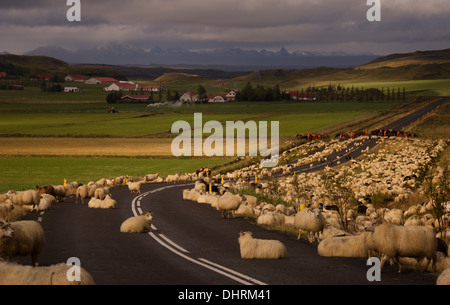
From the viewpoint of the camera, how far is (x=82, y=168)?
66.6 meters

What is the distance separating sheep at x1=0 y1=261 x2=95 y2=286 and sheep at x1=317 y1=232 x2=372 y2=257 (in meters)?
8.51

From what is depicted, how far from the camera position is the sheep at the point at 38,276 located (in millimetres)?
11008

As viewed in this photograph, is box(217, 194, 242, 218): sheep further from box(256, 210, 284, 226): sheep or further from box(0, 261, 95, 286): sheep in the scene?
box(0, 261, 95, 286): sheep

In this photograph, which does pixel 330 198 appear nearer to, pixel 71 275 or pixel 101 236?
pixel 101 236

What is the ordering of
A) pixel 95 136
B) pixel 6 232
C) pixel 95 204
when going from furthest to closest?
pixel 95 136
pixel 95 204
pixel 6 232

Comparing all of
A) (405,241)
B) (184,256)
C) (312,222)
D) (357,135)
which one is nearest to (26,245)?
(184,256)

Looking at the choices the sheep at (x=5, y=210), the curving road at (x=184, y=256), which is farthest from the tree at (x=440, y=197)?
the sheep at (x=5, y=210)

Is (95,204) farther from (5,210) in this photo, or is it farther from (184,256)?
(184,256)

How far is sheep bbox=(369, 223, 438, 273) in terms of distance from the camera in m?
15.4

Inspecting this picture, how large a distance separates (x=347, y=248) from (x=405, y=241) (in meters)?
2.58

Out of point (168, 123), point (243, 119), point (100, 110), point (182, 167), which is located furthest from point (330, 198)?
point (100, 110)

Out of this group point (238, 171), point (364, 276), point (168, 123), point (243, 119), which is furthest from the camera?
point (243, 119)

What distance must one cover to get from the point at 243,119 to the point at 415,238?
128094mm

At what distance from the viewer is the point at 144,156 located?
265ft
